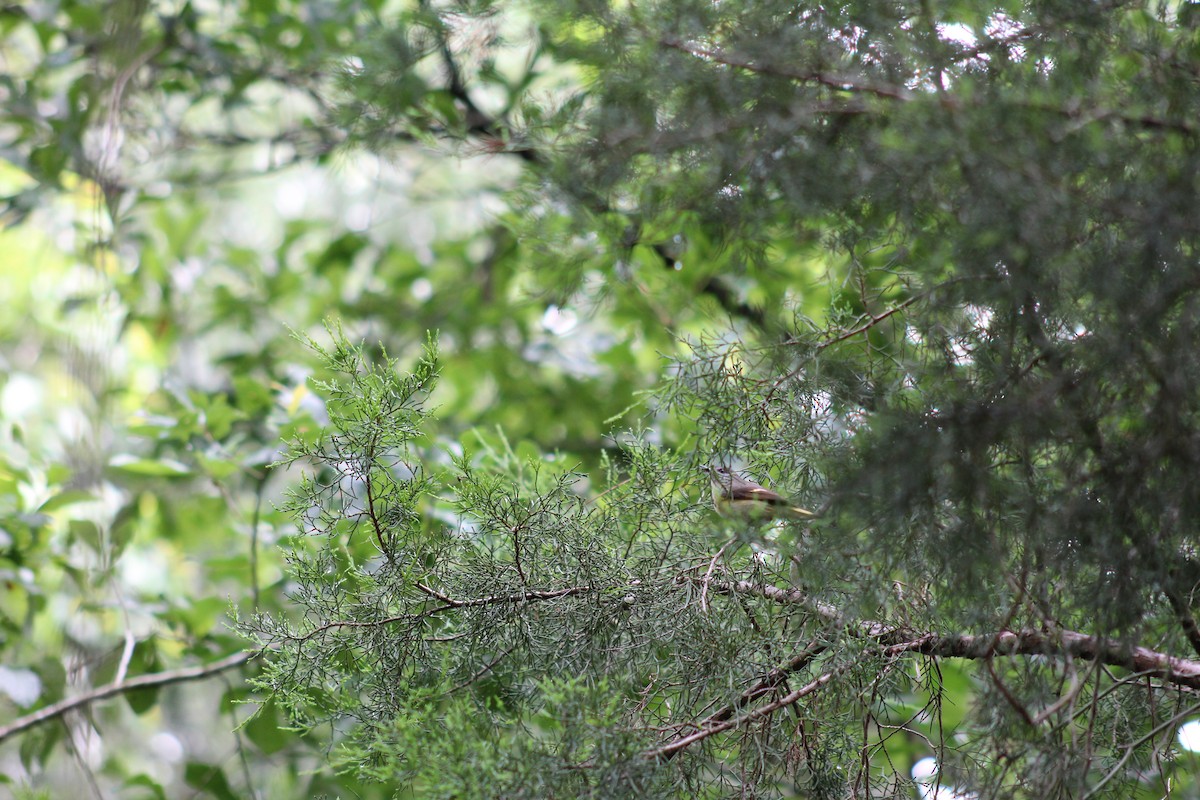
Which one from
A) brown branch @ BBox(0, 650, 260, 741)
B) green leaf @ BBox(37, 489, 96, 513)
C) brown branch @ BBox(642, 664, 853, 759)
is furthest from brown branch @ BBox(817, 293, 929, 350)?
green leaf @ BBox(37, 489, 96, 513)

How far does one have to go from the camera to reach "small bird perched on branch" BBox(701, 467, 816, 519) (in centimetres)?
99

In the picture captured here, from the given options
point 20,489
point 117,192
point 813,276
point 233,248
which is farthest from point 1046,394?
point 233,248

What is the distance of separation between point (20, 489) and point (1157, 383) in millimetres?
2273

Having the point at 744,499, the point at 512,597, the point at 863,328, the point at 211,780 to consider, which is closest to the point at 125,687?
the point at 211,780

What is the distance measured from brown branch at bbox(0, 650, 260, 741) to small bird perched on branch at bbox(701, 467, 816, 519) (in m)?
1.19

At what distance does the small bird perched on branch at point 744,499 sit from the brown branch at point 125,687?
119cm

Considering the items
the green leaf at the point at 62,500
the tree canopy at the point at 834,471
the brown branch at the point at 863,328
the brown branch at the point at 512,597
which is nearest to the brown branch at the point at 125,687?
the green leaf at the point at 62,500

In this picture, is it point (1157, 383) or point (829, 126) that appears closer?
point (1157, 383)

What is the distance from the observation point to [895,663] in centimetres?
100

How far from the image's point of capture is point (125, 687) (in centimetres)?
197

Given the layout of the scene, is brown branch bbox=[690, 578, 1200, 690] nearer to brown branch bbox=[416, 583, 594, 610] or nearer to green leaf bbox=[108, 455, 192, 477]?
brown branch bbox=[416, 583, 594, 610]

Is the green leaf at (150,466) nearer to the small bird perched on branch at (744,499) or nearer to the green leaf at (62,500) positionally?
the green leaf at (62,500)

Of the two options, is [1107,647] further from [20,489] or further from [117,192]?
[117,192]

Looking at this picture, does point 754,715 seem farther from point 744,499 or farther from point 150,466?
point 150,466
